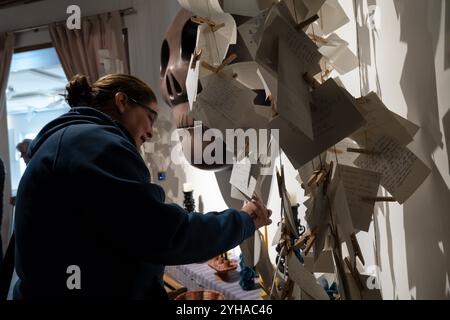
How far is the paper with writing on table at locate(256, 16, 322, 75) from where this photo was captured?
54 cm

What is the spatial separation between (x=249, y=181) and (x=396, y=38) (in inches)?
17.7

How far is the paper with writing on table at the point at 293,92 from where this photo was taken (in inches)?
20.3

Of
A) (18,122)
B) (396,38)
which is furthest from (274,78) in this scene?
(18,122)

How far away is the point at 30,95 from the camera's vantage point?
5086mm

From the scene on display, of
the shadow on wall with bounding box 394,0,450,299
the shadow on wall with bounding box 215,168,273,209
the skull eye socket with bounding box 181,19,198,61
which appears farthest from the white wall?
the shadow on wall with bounding box 215,168,273,209

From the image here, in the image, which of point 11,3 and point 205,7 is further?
point 11,3

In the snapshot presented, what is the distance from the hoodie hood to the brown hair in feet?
0.29

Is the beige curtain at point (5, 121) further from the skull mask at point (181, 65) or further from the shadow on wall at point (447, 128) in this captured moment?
the shadow on wall at point (447, 128)

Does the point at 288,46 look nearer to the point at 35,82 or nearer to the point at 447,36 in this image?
the point at 447,36

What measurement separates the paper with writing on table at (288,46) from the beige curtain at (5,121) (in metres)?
3.07

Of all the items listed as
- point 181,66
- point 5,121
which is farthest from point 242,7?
point 5,121

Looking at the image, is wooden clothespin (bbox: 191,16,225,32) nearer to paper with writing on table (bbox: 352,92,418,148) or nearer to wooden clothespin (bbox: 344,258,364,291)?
paper with writing on table (bbox: 352,92,418,148)

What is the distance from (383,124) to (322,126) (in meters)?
0.16
